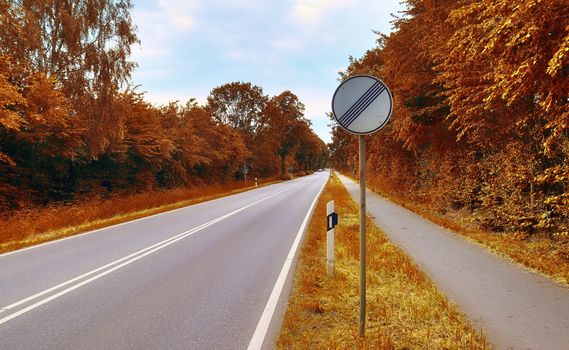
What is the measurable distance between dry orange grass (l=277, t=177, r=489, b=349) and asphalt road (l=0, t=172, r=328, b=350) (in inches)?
13.7

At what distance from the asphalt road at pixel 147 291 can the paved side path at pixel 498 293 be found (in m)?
2.47

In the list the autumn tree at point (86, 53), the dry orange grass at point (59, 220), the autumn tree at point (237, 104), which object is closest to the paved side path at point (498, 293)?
the dry orange grass at point (59, 220)

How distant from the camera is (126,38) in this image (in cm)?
2233

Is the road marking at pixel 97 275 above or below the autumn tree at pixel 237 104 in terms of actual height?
below

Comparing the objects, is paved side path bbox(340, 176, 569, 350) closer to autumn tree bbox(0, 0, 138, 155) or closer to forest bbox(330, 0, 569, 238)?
forest bbox(330, 0, 569, 238)

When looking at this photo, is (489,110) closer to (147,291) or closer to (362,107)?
(362,107)

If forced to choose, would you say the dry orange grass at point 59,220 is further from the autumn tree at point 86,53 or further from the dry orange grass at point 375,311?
the dry orange grass at point 375,311

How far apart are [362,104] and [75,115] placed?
1770 centimetres

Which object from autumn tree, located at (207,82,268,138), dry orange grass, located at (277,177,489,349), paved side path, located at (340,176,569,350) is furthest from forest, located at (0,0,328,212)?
autumn tree, located at (207,82,268,138)

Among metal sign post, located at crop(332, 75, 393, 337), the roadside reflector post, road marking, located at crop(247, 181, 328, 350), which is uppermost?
metal sign post, located at crop(332, 75, 393, 337)

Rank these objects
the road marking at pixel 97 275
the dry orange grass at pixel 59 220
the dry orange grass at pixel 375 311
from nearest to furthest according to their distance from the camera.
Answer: the dry orange grass at pixel 375 311
the road marking at pixel 97 275
the dry orange grass at pixel 59 220

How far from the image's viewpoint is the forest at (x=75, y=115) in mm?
15055

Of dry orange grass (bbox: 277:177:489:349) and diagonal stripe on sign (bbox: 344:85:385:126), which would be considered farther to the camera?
diagonal stripe on sign (bbox: 344:85:385:126)

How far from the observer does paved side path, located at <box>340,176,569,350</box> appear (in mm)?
3955
